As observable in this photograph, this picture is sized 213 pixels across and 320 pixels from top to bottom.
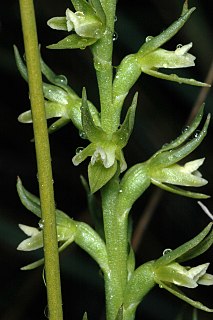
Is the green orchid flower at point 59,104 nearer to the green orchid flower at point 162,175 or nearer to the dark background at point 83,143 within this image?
the green orchid flower at point 162,175

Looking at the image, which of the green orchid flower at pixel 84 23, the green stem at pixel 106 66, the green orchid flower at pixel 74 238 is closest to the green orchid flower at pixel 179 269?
the green orchid flower at pixel 74 238

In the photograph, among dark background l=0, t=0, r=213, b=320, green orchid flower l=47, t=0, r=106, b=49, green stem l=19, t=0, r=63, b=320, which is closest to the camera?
green stem l=19, t=0, r=63, b=320

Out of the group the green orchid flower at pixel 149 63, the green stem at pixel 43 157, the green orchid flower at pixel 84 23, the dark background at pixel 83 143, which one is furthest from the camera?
the dark background at pixel 83 143

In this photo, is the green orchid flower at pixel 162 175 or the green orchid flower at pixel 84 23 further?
the green orchid flower at pixel 162 175

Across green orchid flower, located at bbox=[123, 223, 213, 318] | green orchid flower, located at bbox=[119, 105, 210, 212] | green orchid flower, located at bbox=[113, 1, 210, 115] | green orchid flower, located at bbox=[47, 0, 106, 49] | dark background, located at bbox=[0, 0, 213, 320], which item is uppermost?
green orchid flower, located at bbox=[47, 0, 106, 49]

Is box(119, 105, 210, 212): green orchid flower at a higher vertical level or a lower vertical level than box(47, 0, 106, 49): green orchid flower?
lower

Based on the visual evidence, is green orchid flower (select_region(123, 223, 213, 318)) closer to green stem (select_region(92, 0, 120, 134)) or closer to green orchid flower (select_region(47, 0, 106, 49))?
green stem (select_region(92, 0, 120, 134))

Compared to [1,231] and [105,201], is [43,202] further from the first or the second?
[1,231]

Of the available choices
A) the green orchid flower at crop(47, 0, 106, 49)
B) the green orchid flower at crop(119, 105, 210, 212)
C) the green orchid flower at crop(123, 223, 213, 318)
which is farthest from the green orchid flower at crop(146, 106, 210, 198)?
the green orchid flower at crop(47, 0, 106, 49)
